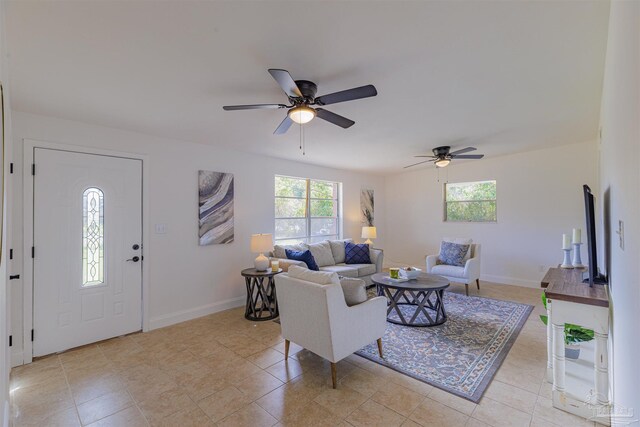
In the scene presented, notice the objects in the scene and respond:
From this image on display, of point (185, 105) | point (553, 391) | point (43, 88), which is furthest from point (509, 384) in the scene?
point (43, 88)

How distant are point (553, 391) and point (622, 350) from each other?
3.06 feet

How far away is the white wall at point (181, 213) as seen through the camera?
3.00 meters

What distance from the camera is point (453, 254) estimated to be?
16.4 feet

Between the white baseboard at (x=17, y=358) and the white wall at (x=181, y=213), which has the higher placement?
the white wall at (x=181, y=213)

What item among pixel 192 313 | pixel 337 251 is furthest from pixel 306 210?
pixel 192 313

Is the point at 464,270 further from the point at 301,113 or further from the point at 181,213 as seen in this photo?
the point at 181,213

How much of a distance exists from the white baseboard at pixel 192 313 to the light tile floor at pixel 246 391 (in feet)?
1.57

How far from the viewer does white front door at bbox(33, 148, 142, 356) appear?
291cm

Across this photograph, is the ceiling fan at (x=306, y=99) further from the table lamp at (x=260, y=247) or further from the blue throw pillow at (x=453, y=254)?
the blue throw pillow at (x=453, y=254)

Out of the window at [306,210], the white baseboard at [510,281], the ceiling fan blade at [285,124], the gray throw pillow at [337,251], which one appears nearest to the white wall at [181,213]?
the window at [306,210]

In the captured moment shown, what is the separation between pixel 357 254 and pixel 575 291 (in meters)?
3.61

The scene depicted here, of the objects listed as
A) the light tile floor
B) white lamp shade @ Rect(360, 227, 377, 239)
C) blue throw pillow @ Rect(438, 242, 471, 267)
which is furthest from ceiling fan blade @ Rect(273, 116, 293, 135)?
white lamp shade @ Rect(360, 227, 377, 239)

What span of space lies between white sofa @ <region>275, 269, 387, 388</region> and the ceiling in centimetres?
170

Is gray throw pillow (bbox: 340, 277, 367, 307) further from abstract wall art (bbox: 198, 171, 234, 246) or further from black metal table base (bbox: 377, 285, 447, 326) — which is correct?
abstract wall art (bbox: 198, 171, 234, 246)
